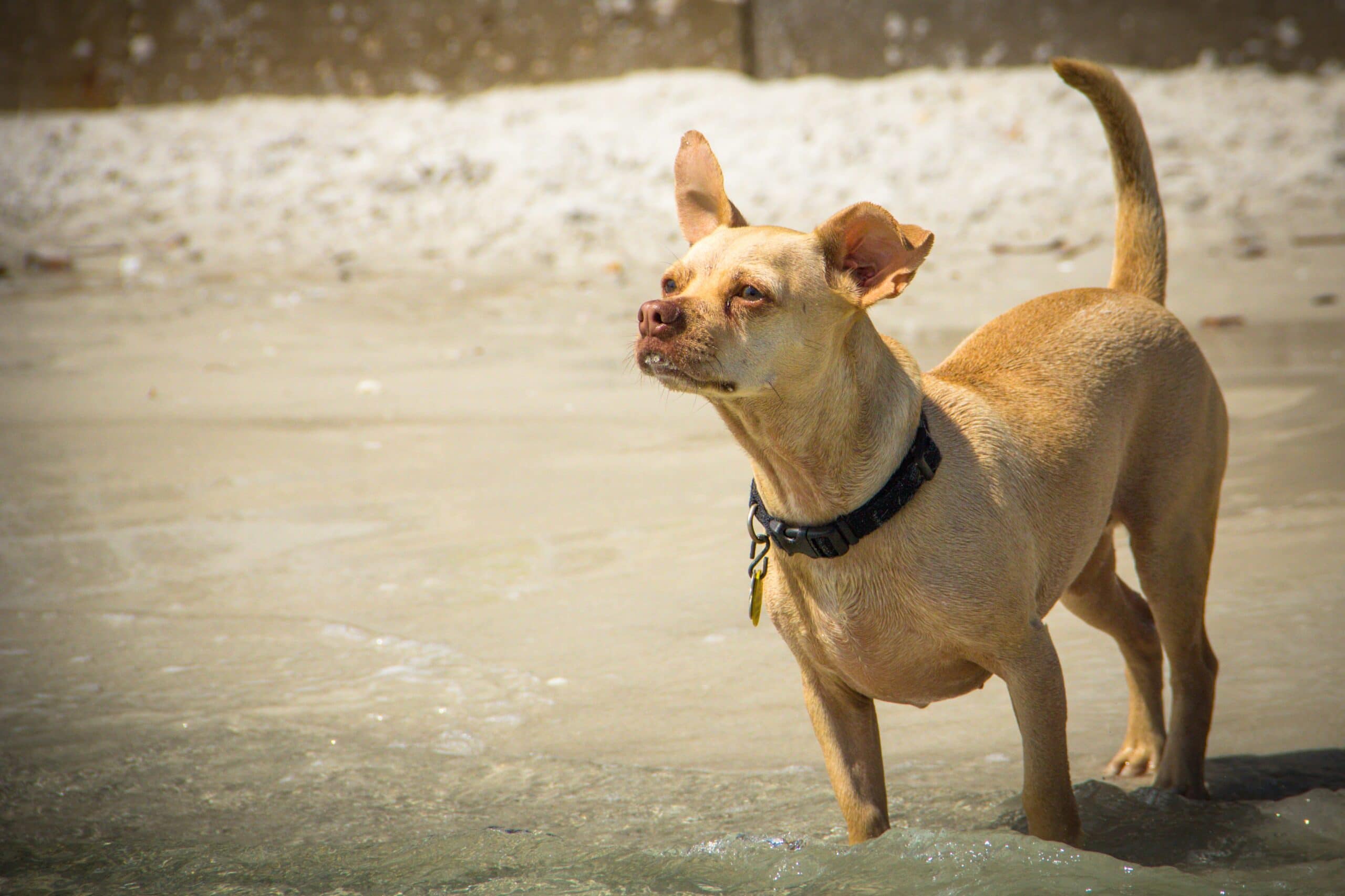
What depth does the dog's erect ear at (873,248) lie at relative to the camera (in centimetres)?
280

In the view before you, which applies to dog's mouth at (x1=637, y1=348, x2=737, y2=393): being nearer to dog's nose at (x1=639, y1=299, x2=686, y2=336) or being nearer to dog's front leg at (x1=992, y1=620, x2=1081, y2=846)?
dog's nose at (x1=639, y1=299, x2=686, y2=336)

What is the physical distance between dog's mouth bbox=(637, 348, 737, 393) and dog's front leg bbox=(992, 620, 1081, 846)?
2.90 feet

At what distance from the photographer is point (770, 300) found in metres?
2.79

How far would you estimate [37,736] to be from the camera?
395 cm

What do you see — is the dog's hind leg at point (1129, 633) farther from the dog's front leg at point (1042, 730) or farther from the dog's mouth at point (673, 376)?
the dog's mouth at point (673, 376)

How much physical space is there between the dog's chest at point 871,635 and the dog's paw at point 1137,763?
0.88m

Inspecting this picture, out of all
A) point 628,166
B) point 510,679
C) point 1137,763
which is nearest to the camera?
point 1137,763

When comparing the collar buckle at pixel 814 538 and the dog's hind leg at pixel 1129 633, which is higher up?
the collar buckle at pixel 814 538

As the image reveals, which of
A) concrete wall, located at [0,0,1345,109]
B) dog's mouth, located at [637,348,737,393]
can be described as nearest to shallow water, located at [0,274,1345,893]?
dog's mouth, located at [637,348,737,393]

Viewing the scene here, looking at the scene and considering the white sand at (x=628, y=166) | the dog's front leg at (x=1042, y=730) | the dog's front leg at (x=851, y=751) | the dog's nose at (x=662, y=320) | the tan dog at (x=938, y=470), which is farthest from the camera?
the white sand at (x=628, y=166)

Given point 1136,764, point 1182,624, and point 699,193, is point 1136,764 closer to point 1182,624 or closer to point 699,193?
point 1182,624

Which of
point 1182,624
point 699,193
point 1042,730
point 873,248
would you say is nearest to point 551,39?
point 699,193

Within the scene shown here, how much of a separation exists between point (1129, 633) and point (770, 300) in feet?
5.73

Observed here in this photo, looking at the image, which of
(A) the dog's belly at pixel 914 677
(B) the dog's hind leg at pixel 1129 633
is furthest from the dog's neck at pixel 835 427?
(B) the dog's hind leg at pixel 1129 633
